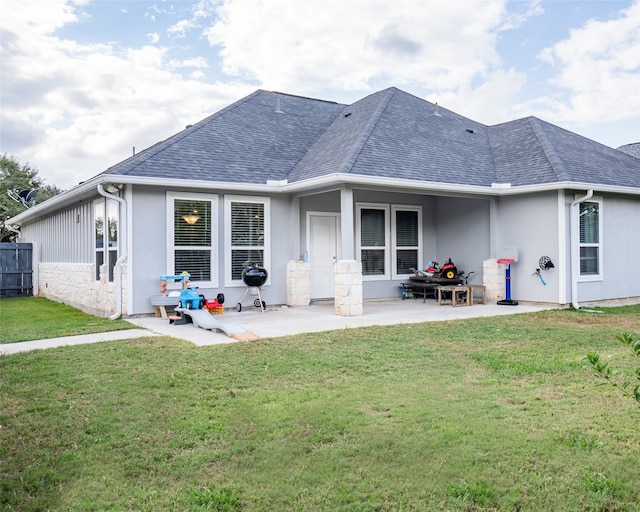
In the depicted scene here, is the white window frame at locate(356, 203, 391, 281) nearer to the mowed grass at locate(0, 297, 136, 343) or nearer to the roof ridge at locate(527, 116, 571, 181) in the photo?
the roof ridge at locate(527, 116, 571, 181)

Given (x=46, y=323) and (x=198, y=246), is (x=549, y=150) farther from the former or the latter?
(x=46, y=323)

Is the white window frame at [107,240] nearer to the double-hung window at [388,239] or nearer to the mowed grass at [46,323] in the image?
the mowed grass at [46,323]

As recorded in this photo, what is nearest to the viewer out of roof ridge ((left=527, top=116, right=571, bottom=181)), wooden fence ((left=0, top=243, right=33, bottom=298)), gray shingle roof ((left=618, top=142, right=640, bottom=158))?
roof ridge ((left=527, top=116, right=571, bottom=181))

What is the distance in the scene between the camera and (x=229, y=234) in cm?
1055

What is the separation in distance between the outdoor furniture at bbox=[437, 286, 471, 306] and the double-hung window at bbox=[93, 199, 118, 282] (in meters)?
→ 6.86

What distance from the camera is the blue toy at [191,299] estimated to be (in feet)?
30.5

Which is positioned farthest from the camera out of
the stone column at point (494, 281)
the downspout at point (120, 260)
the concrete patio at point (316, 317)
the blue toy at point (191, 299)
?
the stone column at point (494, 281)

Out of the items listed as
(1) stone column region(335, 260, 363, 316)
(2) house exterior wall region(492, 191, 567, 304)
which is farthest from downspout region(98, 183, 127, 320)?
(2) house exterior wall region(492, 191, 567, 304)

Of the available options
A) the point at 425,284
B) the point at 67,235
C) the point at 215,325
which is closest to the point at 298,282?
the point at 425,284

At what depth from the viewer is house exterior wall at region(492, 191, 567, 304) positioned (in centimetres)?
1089

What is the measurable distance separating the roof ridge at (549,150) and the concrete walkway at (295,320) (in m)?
2.76

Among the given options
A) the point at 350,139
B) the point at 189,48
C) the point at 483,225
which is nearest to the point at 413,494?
the point at 350,139

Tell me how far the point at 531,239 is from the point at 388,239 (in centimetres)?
324

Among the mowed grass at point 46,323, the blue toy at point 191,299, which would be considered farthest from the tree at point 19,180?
the blue toy at point 191,299
